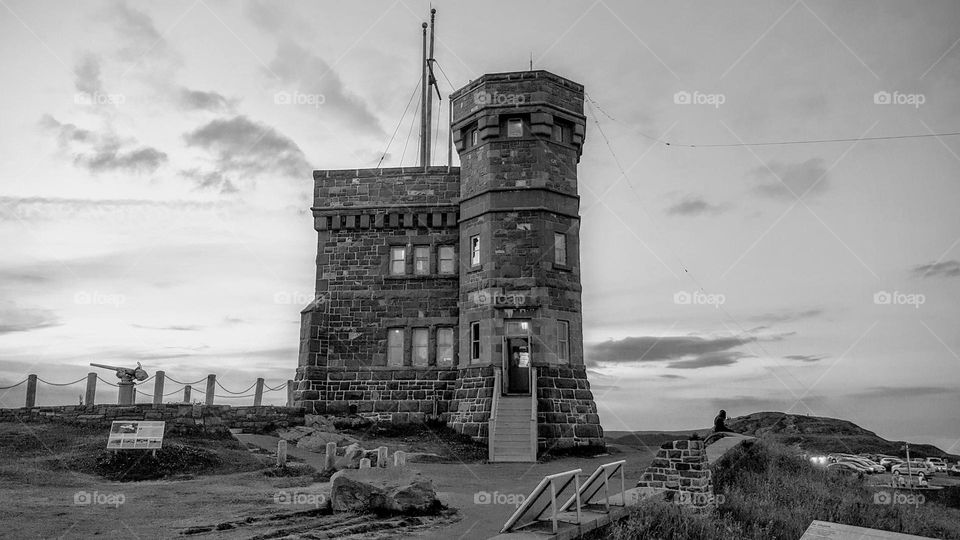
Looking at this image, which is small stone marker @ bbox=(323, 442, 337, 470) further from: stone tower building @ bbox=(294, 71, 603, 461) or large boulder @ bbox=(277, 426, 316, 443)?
large boulder @ bbox=(277, 426, 316, 443)

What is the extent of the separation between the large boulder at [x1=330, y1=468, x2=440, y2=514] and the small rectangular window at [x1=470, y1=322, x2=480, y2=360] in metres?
11.8

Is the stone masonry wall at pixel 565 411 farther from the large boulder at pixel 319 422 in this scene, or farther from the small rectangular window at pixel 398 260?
the large boulder at pixel 319 422

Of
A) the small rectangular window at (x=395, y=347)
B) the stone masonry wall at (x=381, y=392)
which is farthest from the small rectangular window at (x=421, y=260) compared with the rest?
the stone masonry wall at (x=381, y=392)

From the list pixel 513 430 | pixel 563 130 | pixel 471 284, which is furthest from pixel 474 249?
pixel 513 430

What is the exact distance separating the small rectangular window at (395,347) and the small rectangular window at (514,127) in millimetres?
8390

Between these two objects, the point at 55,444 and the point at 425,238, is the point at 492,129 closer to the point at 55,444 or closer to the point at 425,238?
the point at 425,238

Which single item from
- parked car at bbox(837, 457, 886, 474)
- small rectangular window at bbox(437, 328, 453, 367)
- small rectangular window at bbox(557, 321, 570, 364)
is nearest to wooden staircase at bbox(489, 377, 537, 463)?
small rectangular window at bbox(557, 321, 570, 364)

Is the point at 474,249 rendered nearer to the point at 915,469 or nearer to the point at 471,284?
the point at 471,284

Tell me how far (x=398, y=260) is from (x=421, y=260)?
0.95 meters

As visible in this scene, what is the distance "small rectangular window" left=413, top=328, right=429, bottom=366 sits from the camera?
2566cm

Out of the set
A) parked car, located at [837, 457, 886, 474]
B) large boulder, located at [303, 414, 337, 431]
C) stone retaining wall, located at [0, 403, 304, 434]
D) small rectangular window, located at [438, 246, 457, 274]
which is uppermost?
small rectangular window, located at [438, 246, 457, 274]

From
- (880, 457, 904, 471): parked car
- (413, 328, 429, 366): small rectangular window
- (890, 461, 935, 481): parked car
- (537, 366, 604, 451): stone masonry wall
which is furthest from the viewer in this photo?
(880, 457, 904, 471): parked car

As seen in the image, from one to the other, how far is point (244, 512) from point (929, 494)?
915 inches

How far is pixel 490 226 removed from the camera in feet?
77.1
